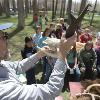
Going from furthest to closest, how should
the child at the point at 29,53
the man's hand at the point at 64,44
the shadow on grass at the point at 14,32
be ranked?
1. the shadow on grass at the point at 14,32
2. the child at the point at 29,53
3. the man's hand at the point at 64,44

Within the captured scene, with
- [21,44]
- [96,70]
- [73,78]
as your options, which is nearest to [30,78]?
[73,78]

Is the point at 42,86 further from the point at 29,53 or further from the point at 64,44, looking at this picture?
the point at 29,53

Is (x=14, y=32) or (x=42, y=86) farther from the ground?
(x=42, y=86)

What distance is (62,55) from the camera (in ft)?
6.84

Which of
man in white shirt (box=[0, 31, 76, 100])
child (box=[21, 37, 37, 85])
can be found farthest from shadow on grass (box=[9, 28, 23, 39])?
man in white shirt (box=[0, 31, 76, 100])

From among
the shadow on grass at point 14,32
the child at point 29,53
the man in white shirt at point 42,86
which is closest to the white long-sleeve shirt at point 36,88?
the man in white shirt at point 42,86

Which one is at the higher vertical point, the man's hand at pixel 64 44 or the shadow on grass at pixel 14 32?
the man's hand at pixel 64 44

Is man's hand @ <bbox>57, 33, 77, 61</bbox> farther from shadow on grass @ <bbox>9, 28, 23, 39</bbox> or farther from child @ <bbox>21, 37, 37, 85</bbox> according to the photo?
shadow on grass @ <bbox>9, 28, 23, 39</bbox>

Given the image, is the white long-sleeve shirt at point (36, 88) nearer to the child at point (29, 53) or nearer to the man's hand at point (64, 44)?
the man's hand at point (64, 44)

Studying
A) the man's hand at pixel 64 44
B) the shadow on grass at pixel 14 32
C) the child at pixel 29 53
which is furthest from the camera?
the shadow on grass at pixel 14 32

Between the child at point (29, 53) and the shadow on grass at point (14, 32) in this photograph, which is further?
the shadow on grass at point (14, 32)

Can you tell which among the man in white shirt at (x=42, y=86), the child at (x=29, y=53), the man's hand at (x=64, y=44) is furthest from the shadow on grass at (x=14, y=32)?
the man's hand at (x=64, y=44)

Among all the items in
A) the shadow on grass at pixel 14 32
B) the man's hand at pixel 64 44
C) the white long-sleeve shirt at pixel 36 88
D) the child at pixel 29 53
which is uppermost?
the man's hand at pixel 64 44

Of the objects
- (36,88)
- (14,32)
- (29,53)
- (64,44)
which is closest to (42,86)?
(36,88)
